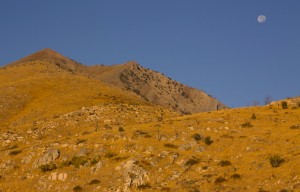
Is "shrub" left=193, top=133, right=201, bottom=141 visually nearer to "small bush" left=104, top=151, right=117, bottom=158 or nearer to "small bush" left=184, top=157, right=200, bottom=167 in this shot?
"small bush" left=184, top=157, right=200, bottom=167

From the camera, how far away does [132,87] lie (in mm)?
145500

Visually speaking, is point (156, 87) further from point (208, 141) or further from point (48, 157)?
point (48, 157)

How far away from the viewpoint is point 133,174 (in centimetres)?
3812

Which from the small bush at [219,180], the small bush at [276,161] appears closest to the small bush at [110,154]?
the small bush at [219,180]

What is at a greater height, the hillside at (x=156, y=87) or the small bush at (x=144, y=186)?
the hillside at (x=156, y=87)

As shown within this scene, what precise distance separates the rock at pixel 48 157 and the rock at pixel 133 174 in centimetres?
758

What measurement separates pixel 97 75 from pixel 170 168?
117 metres

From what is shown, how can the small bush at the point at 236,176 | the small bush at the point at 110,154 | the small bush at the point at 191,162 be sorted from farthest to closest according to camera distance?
the small bush at the point at 110,154 → the small bush at the point at 191,162 → the small bush at the point at 236,176

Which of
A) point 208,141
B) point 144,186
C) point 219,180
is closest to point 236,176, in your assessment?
point 219,180

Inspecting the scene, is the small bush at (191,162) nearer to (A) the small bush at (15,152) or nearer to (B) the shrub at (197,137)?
(B) the shrub at (197,137)

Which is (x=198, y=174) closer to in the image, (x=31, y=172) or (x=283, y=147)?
(x=283, y=147)

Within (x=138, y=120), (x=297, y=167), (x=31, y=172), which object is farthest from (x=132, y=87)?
(x=297, y=167)

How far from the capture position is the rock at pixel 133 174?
121ft

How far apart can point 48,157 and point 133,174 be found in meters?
9.99
